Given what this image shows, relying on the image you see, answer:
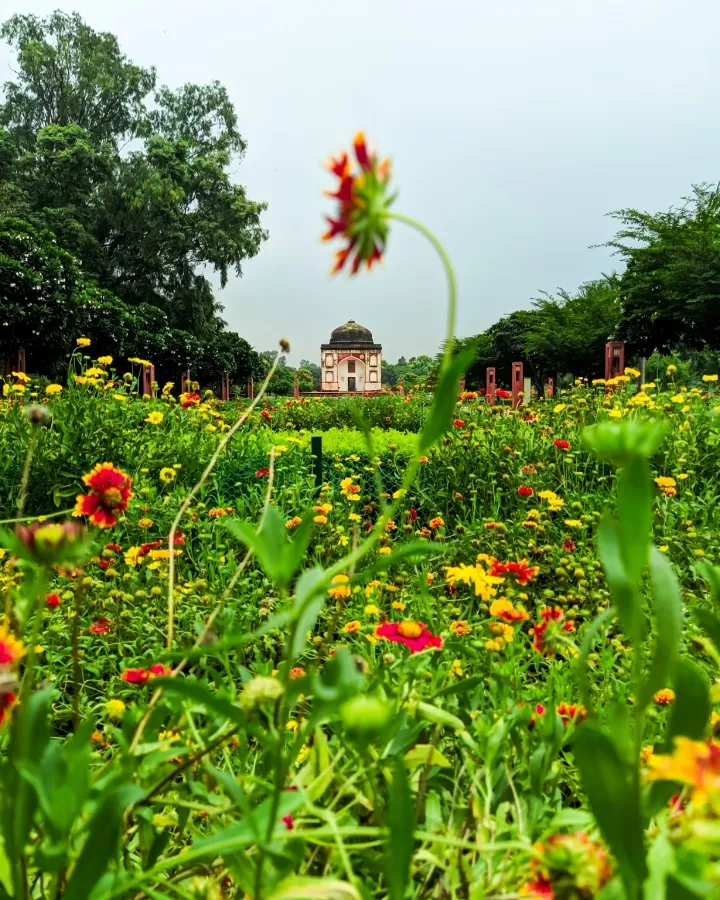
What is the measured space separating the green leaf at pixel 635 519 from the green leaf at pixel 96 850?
0.26 metres

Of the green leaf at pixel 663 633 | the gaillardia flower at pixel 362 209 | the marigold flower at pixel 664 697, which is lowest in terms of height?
the marigold flower at pixel 664 697

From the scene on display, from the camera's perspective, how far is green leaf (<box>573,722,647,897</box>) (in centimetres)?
29

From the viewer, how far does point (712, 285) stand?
421 inches

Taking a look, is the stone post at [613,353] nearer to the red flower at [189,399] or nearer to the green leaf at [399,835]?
the red flower at [189,399]

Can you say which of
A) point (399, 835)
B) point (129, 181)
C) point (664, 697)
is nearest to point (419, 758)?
point (399, 835)

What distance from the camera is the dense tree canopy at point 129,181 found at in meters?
16.2

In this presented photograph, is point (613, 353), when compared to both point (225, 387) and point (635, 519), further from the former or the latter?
point (635, 519)

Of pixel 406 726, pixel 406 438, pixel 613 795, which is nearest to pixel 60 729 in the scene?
pixel 406 726

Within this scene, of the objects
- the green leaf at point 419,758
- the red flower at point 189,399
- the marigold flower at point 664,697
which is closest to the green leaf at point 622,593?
the green leaf at point 419,758

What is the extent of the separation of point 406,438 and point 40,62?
56.0 ft

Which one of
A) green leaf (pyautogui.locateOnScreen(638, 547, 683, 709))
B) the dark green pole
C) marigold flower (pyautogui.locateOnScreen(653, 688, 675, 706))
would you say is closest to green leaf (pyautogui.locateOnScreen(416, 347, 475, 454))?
green leaf (pyautogui.locateOnScreen(638, 547, 683, 709))

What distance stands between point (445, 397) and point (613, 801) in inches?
6.9

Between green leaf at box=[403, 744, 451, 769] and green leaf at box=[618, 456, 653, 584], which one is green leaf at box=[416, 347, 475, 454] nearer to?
green leaf at box=[618, 456, 653, 584]

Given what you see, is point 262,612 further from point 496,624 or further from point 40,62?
point 40,62
